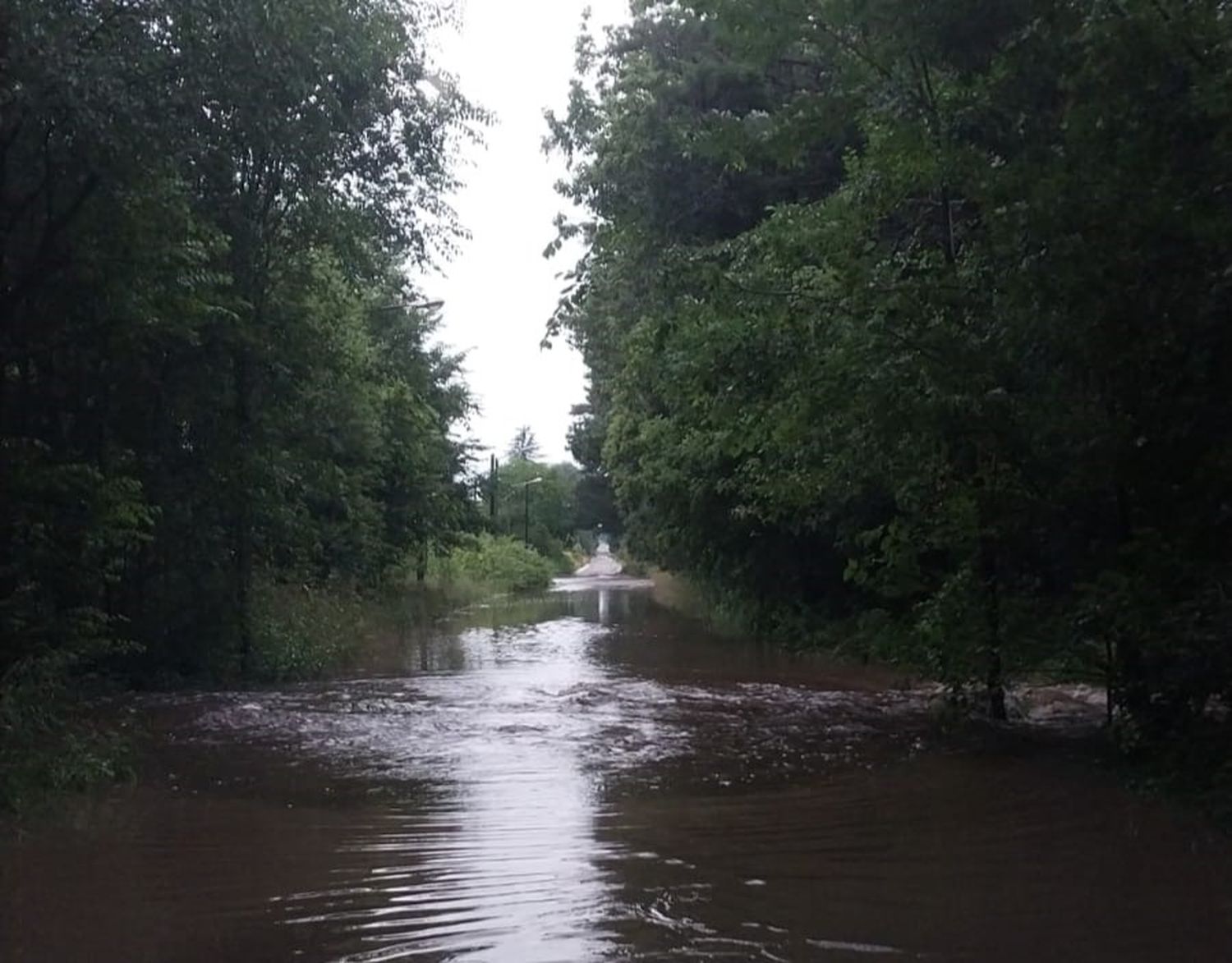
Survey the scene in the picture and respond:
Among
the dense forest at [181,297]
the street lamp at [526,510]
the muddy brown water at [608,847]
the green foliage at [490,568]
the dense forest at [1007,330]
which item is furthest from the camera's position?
the street lamp at [526,510]

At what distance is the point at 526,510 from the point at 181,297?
85.6 meters

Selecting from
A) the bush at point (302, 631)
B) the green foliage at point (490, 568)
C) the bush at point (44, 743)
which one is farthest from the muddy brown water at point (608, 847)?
the green foliage at point (490, 568)

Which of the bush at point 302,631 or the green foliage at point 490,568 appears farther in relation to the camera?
the green foliage at point 490,568

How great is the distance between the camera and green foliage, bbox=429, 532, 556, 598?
4941cm

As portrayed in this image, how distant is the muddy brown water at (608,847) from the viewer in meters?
6.02

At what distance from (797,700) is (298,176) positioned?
976cm

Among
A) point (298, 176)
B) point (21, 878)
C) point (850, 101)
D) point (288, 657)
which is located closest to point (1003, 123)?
point (850, 101)

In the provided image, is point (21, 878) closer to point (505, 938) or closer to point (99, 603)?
point (505, 938)

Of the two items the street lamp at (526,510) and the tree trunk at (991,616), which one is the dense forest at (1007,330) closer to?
the tree trunk at (991,616)

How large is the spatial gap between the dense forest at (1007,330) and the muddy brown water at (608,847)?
1.24 meters

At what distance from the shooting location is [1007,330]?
970 centimetres

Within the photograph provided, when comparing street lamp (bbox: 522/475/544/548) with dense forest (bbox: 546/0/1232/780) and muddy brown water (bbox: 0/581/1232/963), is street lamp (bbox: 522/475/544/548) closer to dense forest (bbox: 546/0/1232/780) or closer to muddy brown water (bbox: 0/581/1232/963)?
muddy brown water (bbox: 0/581/1232/963)

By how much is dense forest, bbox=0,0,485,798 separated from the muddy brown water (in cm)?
196

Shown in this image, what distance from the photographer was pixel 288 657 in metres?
19.6
